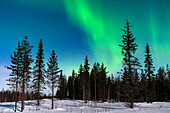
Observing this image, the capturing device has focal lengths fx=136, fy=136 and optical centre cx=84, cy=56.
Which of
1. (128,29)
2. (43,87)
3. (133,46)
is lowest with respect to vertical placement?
(43,87)

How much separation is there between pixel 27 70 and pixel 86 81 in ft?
69.5

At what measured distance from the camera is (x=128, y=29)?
22047 millimetres

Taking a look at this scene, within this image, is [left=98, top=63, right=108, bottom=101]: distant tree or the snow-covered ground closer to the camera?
the snow-covered ground

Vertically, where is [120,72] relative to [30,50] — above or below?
below

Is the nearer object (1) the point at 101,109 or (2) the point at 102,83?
(1) the point at 101,109

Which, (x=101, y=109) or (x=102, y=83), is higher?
(x=102, y=83)

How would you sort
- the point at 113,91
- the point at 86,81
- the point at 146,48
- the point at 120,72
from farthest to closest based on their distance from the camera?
1. the point at 113,91
2. the point at 86,81
3. the point at 146,48
4. the point at 120,72

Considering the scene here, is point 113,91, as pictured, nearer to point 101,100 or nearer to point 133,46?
point 101,100

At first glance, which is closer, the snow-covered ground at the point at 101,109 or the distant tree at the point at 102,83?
the snow-covered ground at the point at 101,109

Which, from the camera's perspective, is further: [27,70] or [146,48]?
[146,48]

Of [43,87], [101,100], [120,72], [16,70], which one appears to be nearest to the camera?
[120,72]

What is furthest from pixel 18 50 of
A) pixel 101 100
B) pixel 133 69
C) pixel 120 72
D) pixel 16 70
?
pixel 101 100

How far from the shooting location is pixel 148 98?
3581 cm

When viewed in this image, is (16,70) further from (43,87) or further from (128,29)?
(128,29)
